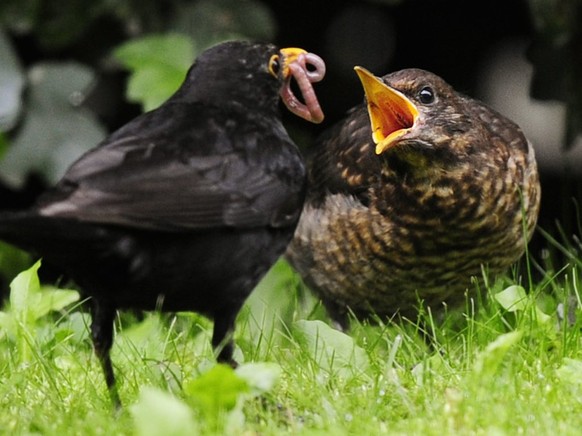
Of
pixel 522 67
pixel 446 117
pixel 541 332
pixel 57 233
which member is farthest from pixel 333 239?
pixel 522 67

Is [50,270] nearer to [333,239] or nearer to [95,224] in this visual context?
[95,224]

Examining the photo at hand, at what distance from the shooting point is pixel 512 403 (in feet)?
11.6

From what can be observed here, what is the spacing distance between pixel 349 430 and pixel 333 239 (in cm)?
172

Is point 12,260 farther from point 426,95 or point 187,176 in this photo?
point 187,176

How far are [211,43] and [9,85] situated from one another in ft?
2.73

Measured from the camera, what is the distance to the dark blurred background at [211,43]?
555 centimetres

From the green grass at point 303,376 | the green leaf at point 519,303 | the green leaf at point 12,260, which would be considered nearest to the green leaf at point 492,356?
the green grass at point 303,376

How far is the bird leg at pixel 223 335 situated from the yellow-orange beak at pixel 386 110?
1018 mm

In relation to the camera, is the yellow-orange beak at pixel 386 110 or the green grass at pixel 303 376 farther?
the yellow-orange beak at pixel 386 110

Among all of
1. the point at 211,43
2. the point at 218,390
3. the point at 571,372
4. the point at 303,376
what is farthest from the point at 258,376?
the point at 211,43

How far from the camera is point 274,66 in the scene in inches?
168

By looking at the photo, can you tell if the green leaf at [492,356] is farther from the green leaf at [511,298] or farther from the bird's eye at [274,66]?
the bird's eye at [274,66]

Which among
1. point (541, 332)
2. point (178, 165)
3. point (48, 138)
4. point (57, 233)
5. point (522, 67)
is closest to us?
point (57, 233)

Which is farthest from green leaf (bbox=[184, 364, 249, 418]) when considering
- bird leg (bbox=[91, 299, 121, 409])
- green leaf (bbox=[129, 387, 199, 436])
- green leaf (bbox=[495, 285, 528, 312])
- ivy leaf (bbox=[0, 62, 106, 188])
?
ivy leaf (bbox=[0, 62, 106, 188])
